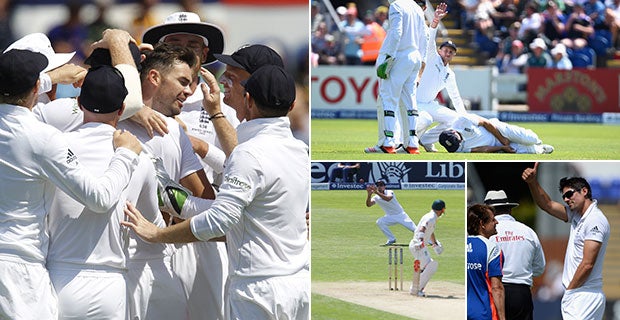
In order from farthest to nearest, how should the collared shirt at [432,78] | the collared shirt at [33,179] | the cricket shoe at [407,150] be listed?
the collared shirt at [432,78]
the cricket shoe at [407,150]
the collared shirt at [33,179]

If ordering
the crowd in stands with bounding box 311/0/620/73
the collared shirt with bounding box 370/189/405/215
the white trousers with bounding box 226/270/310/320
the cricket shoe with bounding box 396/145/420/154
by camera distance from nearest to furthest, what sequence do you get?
the white trousers with bounding box 226/270/310/320 → the collared shirt with bounding box 370/189/405/215 → the cricket shoe with bounding box 396/145/420/154 → the crowd in stands with bounding box 311/0/620/73

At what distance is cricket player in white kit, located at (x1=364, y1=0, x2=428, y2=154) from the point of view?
7832 mm

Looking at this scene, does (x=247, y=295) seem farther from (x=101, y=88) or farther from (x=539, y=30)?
(x=539, y=30)

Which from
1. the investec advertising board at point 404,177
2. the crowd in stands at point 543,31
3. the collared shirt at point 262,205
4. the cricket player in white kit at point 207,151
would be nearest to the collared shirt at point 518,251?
the investec advertising board at point 404,177

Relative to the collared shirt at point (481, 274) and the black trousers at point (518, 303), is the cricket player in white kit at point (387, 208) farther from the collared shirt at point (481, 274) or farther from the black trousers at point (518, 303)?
the black trousers at point (518, 303)

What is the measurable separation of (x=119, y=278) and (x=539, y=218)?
2.86 m

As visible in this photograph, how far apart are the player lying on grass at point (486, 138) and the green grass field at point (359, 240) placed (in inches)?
65.3

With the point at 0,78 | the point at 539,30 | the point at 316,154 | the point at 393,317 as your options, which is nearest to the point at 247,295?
the point at 0,78

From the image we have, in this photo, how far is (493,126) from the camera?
26.8 ft

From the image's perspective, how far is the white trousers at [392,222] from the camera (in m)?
5.92

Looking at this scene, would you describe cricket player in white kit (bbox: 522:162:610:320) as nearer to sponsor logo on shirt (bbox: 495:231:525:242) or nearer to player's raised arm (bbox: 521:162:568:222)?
player's raised arm (bbox: 521:162:568:222)

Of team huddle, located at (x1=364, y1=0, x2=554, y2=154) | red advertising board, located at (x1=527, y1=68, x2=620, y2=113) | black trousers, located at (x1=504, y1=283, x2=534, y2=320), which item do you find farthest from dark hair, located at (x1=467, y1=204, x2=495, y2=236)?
red advertising board, located at (x1=527, y1=68, x2=620, y2=113)

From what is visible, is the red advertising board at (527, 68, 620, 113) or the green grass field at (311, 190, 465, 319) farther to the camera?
the red advertising board at (527, 68, 620, 113)

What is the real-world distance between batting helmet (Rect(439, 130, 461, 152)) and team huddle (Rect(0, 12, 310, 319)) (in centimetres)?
328
